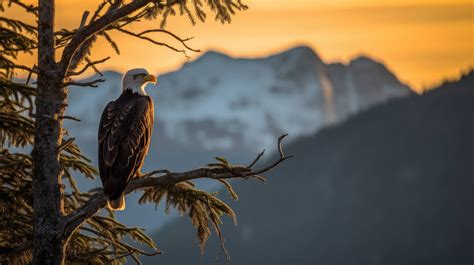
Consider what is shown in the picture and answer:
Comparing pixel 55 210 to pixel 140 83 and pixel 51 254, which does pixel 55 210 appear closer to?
pixel 51 254

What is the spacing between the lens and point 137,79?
539 inches

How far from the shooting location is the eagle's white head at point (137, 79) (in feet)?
44.3

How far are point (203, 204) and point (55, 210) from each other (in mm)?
1671

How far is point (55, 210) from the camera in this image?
11367 millimetres

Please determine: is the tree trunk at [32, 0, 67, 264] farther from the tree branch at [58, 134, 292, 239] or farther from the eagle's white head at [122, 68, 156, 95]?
the eagle's white head at [122, 68, 156, 95]

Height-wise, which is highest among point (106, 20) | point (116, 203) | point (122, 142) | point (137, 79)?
point (106, 20)

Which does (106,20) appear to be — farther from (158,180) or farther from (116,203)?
(116,203)

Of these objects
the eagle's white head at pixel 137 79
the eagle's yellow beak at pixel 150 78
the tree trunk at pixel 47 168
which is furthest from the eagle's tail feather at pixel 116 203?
the eagle's yellow beak at pixel 150 78

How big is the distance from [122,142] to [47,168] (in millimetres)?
900

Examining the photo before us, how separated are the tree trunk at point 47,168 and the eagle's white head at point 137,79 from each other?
2.09 m

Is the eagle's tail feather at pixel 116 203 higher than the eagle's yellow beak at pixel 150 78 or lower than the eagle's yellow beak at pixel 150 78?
lower

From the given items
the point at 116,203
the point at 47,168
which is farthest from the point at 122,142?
the point at 47,168

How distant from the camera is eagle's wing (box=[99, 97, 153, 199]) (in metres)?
11.3

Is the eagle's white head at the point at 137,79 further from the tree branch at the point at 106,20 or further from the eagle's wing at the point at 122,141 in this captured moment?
the tree branch at the point at 106,20
